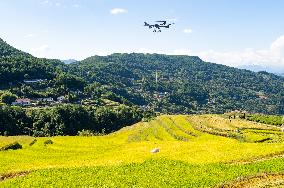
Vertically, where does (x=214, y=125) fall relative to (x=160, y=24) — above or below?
below

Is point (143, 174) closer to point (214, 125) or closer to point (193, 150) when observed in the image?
point (193, 150)

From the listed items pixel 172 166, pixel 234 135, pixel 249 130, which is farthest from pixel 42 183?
pixel 249 130

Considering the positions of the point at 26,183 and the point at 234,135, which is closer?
the point at 26,183

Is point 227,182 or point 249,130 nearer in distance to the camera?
point 227,182

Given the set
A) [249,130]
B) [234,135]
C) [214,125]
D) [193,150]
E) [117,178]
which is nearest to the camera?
[117,178]

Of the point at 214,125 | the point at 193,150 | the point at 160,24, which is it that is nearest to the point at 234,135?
the point at 214,125

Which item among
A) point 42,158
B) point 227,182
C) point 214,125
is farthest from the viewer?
point 214,125

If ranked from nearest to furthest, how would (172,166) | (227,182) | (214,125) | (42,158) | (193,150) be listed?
(227,182) → (172,166) → (193,150) → (42,158) → (214,125)

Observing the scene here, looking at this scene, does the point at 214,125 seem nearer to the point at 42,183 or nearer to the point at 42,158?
the point at 42,158

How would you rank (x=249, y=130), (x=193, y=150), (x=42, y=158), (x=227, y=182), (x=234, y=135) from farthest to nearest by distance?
(x=249, y=130), (x=234, y=135), (x=42, y=158), (x=193, y=150), (x=227, y=182)
